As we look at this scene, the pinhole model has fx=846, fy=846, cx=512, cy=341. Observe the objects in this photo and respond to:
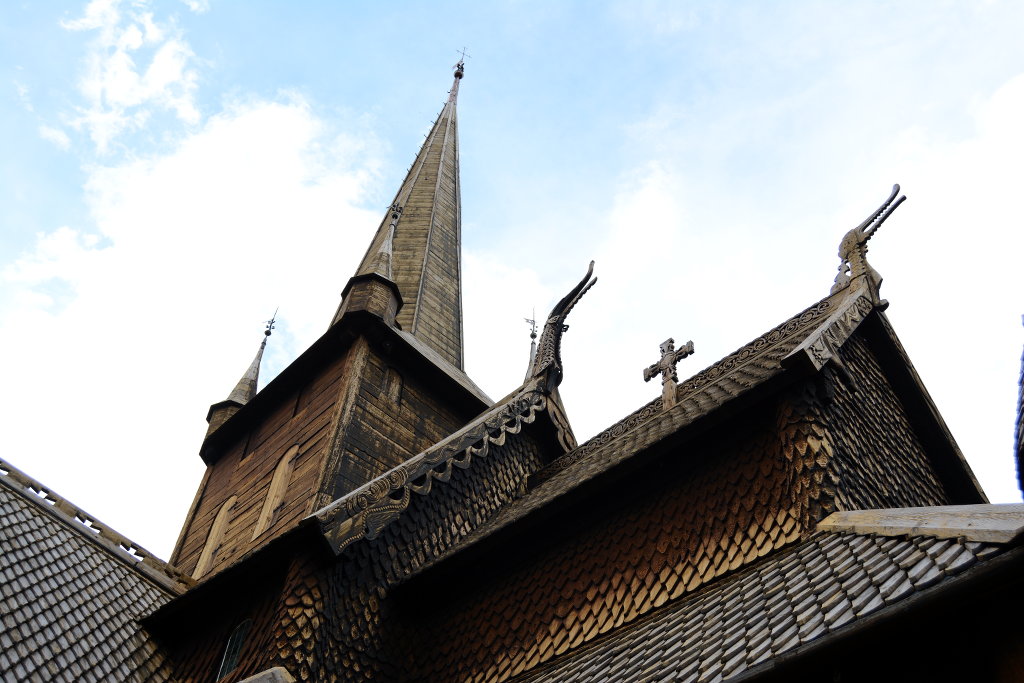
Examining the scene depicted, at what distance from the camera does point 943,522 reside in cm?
485

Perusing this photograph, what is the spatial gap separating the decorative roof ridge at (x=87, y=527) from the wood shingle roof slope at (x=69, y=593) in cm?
1

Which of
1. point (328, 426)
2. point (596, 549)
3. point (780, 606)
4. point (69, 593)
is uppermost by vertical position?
point (328, 426)

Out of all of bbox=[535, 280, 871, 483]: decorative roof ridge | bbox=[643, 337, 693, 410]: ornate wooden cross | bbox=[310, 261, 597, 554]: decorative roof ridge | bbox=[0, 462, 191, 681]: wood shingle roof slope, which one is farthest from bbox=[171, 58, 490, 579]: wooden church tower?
bbox=[643, 337, 693, 410]: ornate wooden cross

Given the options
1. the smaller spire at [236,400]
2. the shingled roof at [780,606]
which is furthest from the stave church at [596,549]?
the smaller spire at [236,400]

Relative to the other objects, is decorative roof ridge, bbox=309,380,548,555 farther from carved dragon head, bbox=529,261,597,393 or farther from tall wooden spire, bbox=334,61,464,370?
tall wooden spire, bbox=334,61,464,370

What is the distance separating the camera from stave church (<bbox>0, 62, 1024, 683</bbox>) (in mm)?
4426

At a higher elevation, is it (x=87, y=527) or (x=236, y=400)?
(x=236, y=400)

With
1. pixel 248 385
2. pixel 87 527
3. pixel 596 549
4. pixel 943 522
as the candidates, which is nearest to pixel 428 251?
pixel 248 385

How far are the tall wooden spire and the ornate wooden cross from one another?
608 cm

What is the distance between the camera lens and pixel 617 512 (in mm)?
7984

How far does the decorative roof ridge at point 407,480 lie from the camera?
27.4 feet

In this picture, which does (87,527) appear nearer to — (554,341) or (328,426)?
(328,426)

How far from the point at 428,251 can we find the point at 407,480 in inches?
497

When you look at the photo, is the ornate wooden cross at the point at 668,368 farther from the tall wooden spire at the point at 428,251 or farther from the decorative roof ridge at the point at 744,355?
the tall wooden spire at the point at 428,251
